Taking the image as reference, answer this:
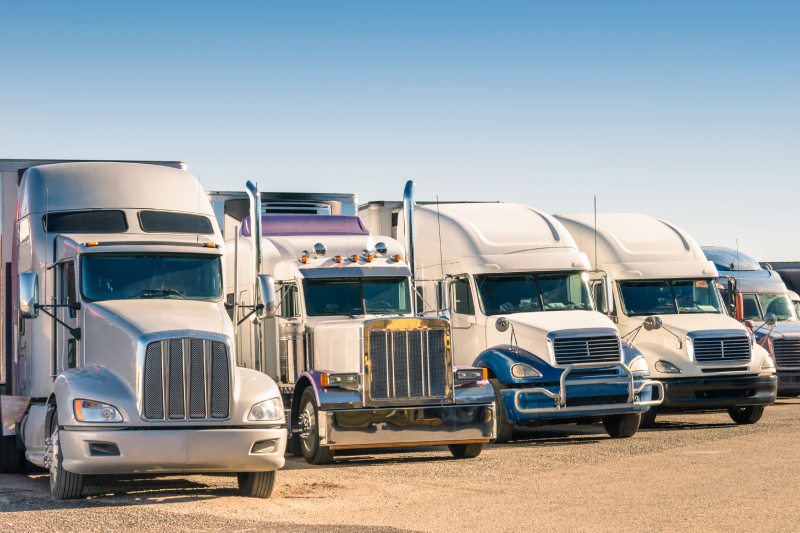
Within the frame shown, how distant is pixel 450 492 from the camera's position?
1462cm

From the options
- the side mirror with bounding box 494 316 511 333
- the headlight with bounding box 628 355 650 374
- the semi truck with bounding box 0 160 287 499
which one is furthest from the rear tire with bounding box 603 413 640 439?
the semi truck with bounding box 0 160 287 499

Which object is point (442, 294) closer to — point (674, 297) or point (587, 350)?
point (587, 350)

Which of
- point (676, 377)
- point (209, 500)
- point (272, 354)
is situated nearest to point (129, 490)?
point (209, 500)

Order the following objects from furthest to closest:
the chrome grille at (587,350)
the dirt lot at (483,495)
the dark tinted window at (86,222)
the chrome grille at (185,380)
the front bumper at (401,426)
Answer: the chrome grille at (587,350), the front bumper at (401,426), the dark tinted window at (86,222), the chrome grille at (185,380), the dirt lot at (483,495)

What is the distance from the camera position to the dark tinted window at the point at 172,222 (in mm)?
16109

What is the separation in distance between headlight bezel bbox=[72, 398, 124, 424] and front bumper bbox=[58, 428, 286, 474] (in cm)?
11

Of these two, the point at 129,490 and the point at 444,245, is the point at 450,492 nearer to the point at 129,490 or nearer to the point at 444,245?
the point at 129,490

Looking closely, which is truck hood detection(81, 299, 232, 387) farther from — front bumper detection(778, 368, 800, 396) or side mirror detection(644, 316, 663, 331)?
front bumper detection(778, 368, 800, 396)

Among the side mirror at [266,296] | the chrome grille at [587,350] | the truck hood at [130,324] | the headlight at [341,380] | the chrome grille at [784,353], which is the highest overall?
the side mirror at [266,296]

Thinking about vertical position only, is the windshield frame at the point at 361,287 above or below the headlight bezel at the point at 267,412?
above

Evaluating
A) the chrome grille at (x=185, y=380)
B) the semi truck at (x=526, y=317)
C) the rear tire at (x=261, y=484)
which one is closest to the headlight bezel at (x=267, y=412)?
the chrome grille at (x=185, y=380)

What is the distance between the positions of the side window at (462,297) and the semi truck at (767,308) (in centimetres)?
634

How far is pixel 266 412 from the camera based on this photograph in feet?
45.9

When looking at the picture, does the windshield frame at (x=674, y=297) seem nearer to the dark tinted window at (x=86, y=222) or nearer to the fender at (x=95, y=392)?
the dark tinted window at (x=86, y=222)
